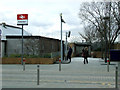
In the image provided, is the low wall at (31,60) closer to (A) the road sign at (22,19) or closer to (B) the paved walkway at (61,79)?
(A) the road sign at (22,19)

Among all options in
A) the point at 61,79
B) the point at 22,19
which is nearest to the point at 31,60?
the point at 22,19

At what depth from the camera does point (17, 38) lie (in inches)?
1326

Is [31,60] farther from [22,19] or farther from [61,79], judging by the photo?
[61,79]

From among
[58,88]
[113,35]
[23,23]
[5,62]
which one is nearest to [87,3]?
[113,35]

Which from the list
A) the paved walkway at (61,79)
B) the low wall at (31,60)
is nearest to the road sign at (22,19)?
the low wall at (31,60)

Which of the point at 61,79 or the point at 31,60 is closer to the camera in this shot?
the point at 61,79

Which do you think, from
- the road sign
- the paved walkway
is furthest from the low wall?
the paved walkway

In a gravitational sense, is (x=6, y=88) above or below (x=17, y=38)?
below

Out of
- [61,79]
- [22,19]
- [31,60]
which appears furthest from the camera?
[31,60]

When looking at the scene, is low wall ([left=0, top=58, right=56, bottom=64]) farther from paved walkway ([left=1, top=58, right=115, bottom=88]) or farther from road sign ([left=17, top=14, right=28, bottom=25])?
paved walkway ([left=1, top=58, right=115, bottom=88])

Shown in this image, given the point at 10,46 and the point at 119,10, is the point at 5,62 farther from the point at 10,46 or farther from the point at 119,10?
the point at 119,10

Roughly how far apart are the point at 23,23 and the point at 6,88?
13.6m

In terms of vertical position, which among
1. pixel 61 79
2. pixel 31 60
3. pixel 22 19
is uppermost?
pixel 22 19

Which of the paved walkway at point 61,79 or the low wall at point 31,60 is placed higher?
the low wall at point 31,60
